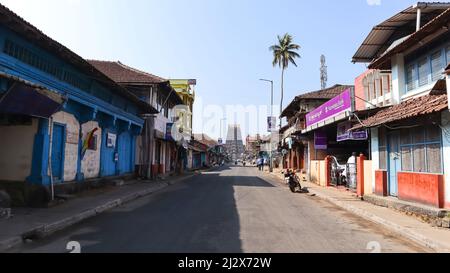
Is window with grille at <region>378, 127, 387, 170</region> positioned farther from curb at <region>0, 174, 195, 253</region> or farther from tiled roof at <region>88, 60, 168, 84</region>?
tiled roof at <region>88, 60, 168, 84</region>

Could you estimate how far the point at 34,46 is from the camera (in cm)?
1125

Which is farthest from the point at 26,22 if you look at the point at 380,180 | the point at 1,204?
the point at 380,180

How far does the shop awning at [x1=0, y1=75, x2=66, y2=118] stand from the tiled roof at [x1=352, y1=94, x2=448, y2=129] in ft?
32.2

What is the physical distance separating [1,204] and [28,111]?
2413 mm

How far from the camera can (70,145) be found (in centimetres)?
1482

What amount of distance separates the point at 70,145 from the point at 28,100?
548 centimetres

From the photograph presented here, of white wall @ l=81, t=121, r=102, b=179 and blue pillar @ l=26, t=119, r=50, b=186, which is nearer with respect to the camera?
blue pillar @ l=26, t=119, r=50, b=186

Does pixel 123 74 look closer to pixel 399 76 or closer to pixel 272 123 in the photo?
pixel 399 76

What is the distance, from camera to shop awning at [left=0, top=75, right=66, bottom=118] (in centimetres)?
906

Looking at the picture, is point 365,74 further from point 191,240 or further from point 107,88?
point 191,240

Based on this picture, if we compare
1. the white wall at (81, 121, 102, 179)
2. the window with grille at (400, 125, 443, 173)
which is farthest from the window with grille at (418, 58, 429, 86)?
the white wall at (81, 121, 102, 179)
